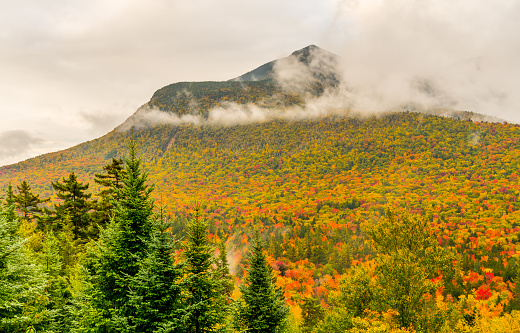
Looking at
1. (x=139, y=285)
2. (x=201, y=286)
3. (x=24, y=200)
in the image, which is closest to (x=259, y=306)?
(x=201, y=286)

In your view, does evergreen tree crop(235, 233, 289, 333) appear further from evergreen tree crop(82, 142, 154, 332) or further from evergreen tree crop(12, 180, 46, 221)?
evergreen tree crop(12, 180, 46, 221)

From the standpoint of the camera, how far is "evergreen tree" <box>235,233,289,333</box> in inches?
679

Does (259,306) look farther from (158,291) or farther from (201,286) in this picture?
(158,291)

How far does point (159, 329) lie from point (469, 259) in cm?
12728

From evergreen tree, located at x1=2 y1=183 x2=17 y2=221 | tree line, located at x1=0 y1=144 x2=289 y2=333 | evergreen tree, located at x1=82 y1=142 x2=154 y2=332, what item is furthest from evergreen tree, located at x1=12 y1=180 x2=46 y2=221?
evergreen tree, located at x1=82 y1=142 x2=154 y2=332

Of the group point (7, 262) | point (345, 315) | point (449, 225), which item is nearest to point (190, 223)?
point (7, 262)

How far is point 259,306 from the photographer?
693 inches

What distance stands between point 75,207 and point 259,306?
2694 cm

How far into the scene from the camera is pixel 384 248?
1216 inches

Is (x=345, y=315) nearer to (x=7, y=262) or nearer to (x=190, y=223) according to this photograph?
(x=190, y=223)

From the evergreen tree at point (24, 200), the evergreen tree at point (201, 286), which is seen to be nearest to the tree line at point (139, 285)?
the evergreen tree at point (201, 286)

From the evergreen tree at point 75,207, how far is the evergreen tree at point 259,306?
22.2 meters

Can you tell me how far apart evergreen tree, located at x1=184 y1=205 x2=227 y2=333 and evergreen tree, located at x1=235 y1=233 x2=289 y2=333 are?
3878 mm

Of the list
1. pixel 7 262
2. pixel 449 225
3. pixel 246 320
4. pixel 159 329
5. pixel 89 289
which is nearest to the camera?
pixel 159 329
